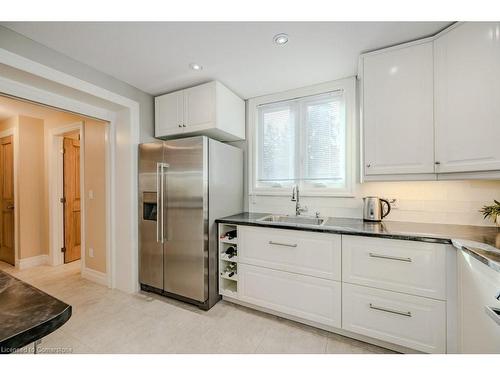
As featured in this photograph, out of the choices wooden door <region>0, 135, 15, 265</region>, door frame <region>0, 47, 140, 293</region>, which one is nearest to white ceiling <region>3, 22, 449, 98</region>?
door frame <region>0, 47, 140, 293</region>

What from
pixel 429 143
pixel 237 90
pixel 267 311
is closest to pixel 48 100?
pixel 237 90

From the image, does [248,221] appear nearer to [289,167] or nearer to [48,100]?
[289,167]

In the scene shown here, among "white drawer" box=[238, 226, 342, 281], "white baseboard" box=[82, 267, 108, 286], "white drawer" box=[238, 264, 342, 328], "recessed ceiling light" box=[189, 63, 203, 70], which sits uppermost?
"recessed ceiling light" box=[189, 63, 203, 70]

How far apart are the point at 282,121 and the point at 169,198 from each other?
1595 mm

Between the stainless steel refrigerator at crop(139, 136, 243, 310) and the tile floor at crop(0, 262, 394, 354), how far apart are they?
0.19m

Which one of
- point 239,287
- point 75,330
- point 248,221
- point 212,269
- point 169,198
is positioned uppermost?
point 169,198

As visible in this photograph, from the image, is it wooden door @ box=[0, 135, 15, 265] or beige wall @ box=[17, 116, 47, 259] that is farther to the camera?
wooden door @ box=[0, 135, 15, 265]

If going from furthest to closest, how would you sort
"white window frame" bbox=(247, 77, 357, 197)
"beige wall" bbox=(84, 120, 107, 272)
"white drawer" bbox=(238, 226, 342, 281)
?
"beige wall" bbox=(84, 120, 107, 272)
"white window frame" bbox=(247, 77, 357, 197)
"white drawer" bbox=(238, 226, 342, 281)

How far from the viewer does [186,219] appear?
84.6 inches

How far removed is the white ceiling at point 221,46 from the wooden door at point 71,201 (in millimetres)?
2097

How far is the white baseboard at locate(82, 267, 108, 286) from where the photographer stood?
8.87ft

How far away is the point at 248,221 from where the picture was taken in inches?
81.3

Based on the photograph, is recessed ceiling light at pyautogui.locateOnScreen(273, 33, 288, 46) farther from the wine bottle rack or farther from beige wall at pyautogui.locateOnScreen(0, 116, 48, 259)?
beige wall at pyautogui.locateOnScreen(0, 116, 48, 259)

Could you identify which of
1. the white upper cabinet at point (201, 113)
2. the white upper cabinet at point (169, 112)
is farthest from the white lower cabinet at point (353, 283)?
the white upper cabinet at point (169, 112)
